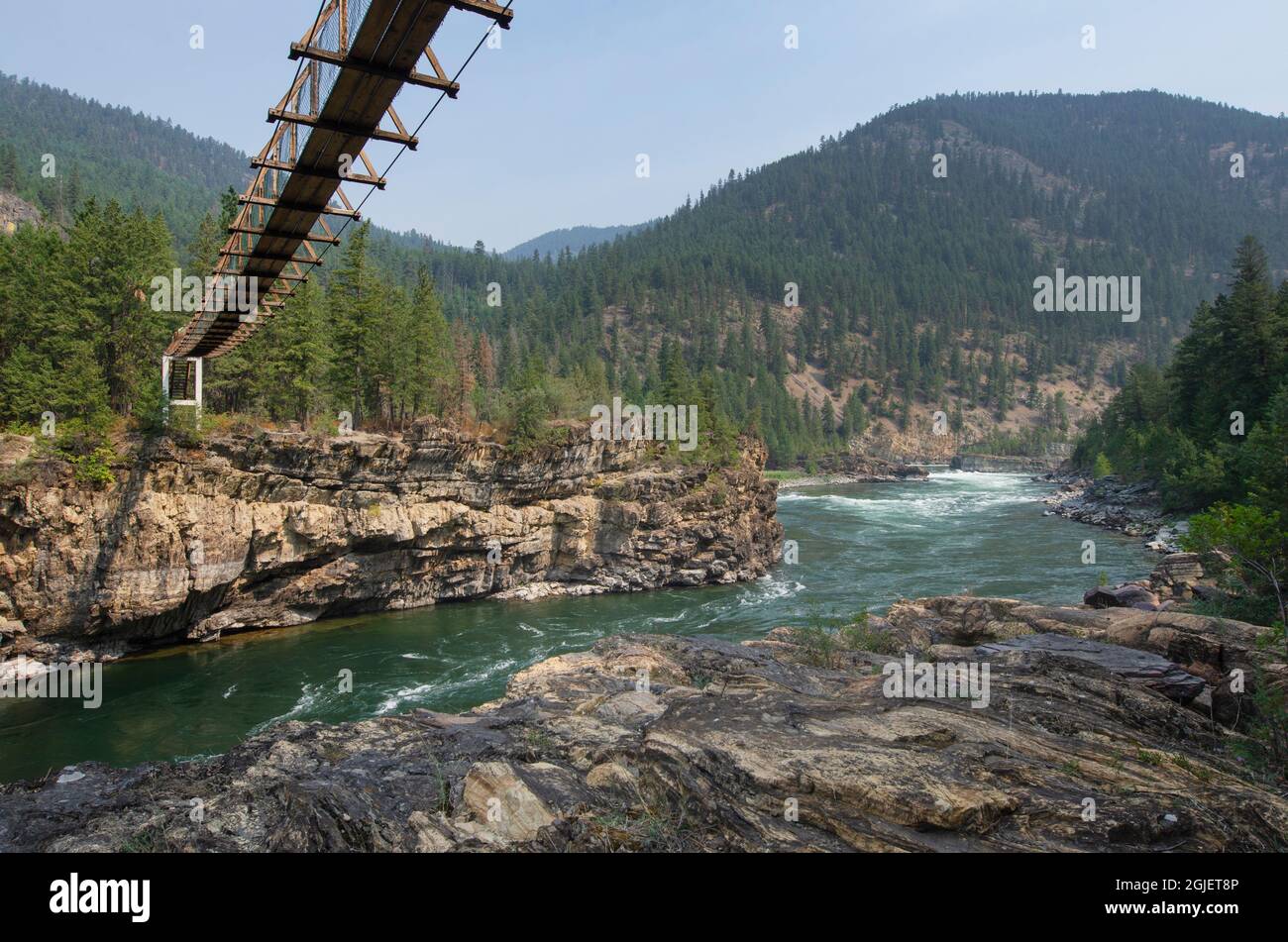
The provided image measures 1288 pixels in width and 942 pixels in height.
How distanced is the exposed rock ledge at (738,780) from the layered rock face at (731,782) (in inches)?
1.4

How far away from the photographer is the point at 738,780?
994 centimetres

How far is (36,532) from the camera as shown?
25.6 m

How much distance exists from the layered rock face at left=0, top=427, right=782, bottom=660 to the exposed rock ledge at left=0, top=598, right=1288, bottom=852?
15.5 m

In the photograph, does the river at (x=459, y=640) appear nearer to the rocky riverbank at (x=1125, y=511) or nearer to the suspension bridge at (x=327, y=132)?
the rocky riverbank at (x=1125, y=511)

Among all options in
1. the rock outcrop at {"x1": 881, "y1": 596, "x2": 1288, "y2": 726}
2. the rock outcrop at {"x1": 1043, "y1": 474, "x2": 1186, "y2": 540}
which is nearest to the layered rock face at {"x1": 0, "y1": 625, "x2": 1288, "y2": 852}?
the rock outcrop at {"x1": 881, "y1": 596, "x2": 1288, "y2": 726}

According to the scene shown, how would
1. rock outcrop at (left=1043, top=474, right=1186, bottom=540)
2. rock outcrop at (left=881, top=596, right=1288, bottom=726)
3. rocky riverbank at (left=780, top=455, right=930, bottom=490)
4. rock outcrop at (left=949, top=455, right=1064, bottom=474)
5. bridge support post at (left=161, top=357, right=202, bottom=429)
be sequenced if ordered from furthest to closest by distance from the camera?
rock outcrop at (left=949, top=455, right=1064, bottom=474), rocky riverbank at (left=780, top=455, right=930, bottom=490), rock outcrop at (left=1043, top=474, right=1186, bottom=540), bridge support post at (left=161, top=357, right=202, bottom=429), rock outcrop at (left=881, top=596, right=1288, bottom=726)

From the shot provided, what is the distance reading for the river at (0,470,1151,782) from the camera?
21109 mm

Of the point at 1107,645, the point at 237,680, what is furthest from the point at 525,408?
the point at 1107,645

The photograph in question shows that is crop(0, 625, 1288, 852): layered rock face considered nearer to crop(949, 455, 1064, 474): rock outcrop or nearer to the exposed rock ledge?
the exposed rock ledge

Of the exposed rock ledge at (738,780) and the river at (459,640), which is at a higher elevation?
the exposed rock ledge at (738,780)

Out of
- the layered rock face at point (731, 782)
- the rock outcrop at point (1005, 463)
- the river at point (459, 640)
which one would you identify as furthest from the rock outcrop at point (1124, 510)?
the rock outcrop at point (1005, 463)

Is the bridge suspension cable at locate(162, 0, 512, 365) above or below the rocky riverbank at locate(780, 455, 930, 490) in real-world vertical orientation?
above

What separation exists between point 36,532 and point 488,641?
17812 millimetres

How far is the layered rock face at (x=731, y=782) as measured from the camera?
878 cm
